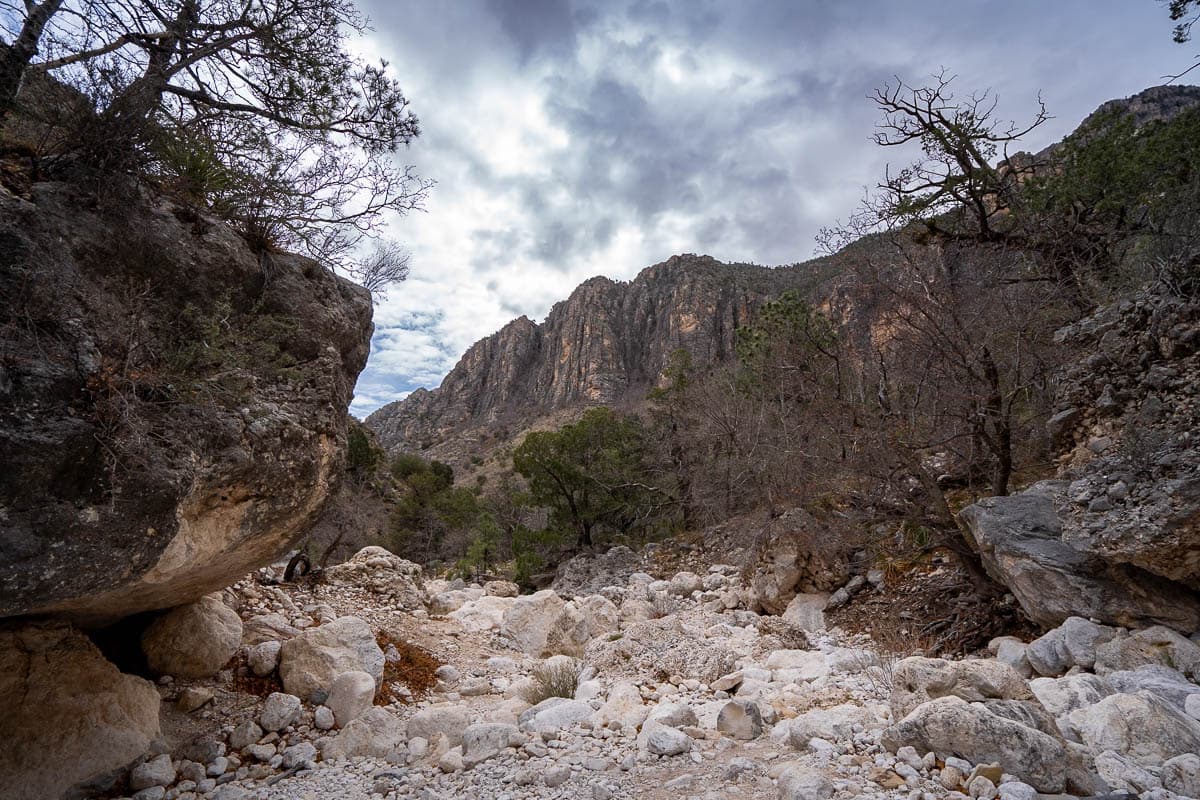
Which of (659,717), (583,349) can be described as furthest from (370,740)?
(583,349)

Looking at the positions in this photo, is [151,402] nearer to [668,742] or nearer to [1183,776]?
[668,742]

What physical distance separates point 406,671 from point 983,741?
4913 mm

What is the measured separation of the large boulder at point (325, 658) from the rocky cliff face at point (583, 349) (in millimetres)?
48900

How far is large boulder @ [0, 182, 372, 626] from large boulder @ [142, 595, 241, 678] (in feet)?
0.57

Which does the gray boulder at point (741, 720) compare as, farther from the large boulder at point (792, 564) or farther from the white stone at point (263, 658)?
the large boulder at point (792, 564)

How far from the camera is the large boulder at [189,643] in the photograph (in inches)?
168

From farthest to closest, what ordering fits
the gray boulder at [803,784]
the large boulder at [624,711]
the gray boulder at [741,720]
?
1. the large boulder at [624,711]
2. the gray boulder at [741,720]
3. the gray boulder at [803,784]

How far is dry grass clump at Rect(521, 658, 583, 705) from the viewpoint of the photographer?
486 cm

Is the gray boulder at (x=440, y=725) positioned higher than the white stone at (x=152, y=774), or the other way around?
the white stone at (x=152, y=774)

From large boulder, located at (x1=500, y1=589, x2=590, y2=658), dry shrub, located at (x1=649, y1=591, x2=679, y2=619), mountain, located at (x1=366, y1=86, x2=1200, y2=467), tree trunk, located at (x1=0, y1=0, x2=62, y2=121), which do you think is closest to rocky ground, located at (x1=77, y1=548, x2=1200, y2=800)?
large boulder, located at (x1=500, y1=589, x2=590, y2=658)

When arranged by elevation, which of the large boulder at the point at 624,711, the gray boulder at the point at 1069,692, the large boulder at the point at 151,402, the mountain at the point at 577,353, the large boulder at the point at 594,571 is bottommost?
the large boulder at the point at 594,571

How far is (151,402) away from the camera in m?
2.92

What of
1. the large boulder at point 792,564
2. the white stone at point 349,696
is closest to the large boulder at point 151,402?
the white stone at point 349,696

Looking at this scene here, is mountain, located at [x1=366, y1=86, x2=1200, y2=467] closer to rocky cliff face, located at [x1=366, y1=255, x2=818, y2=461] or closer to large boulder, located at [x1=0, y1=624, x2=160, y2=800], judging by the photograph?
rocky cliff face, located at [x1=366, y1=255, x2=818, y2=461]
